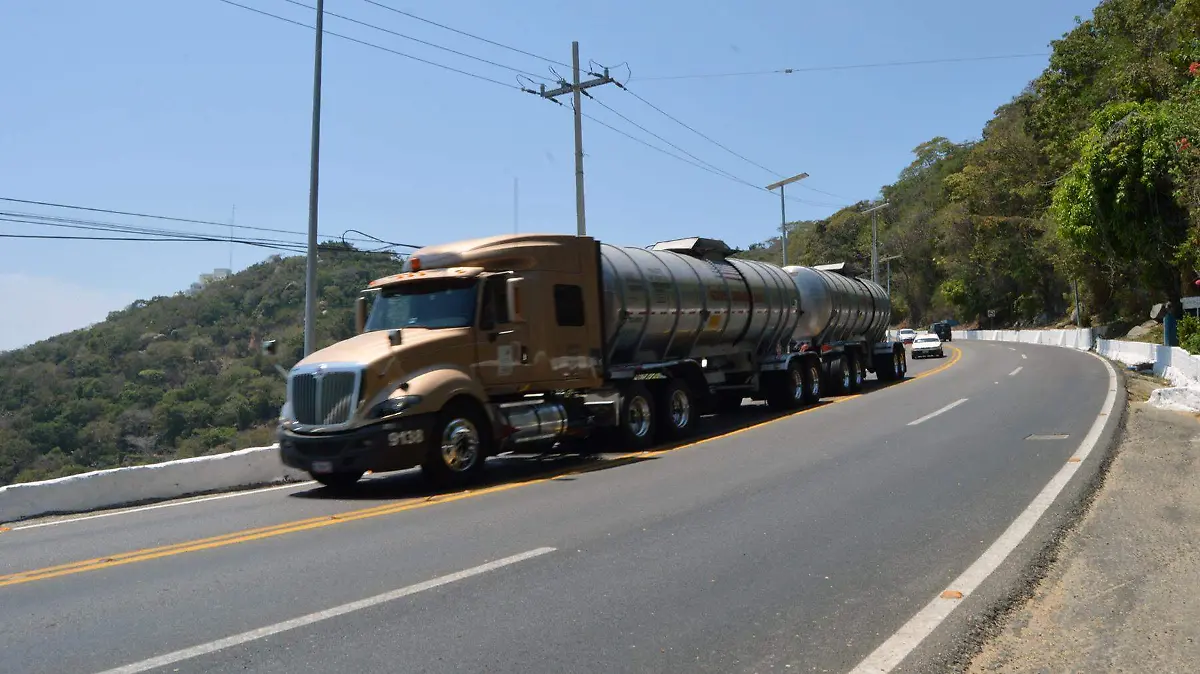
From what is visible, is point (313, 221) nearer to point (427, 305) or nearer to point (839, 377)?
point (427, 305)

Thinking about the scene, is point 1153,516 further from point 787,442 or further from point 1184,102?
point 1184,102

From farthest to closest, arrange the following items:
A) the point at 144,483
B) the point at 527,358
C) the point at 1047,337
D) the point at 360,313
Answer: the point at 1047,337, the point at 360,313, the point at 527,358, the point at 144,483

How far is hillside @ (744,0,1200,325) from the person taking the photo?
29078 mm

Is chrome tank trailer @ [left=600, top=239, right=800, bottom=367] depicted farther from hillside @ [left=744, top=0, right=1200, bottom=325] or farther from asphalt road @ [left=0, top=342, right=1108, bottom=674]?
hillside @ [left=744, top=0, right=1200, bottom=325]

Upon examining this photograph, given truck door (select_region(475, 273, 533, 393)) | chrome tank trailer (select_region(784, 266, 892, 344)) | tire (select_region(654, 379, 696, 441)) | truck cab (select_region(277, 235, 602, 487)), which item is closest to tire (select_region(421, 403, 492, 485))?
truck cab (select_region(277, 235, 602, 487))

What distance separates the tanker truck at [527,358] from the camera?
35.1 ft

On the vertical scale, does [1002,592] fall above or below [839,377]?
below

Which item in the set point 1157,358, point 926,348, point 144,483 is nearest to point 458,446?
point 144,483

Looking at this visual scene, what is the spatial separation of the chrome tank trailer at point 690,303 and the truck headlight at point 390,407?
4.58 metres

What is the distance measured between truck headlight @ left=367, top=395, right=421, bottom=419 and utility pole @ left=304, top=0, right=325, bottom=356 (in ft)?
18.5

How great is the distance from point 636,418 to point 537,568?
329 inches

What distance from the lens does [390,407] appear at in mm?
10547

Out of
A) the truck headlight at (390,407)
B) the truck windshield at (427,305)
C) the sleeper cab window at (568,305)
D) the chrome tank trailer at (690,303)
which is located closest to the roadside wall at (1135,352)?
the chrome tank trailer at (690,303)

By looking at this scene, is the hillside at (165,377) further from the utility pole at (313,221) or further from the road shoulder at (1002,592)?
the road shoulder at (1002,592)
